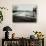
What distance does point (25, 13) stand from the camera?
4.60m

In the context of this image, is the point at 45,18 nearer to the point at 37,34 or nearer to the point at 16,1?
the point at 37,34

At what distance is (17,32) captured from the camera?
15.2 ft

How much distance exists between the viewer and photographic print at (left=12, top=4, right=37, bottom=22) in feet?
15.1

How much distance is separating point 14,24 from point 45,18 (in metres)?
0.93

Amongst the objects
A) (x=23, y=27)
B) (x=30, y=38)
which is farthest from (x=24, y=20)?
(x=30, y=38)

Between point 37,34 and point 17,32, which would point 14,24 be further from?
point 37,34

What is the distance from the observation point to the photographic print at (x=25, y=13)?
15.1 feet

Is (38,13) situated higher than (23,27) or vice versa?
(38,13)

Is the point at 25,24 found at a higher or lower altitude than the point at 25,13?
lower

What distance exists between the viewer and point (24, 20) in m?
4.61

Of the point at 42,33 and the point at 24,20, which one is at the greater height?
the point at 24,20

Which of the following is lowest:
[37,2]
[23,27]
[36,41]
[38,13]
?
[36,41]

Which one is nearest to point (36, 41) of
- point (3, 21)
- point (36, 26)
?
point (36, 26)

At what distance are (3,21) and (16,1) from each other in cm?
70
